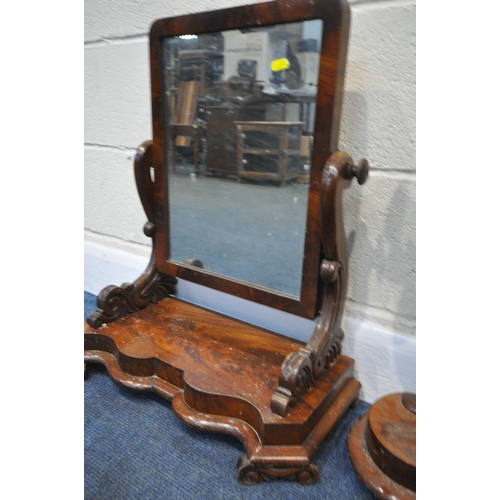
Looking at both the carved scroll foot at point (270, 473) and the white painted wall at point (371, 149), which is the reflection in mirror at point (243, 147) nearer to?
the white painted wall at point (371, 149)

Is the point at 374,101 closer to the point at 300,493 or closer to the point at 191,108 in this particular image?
the point at 191,108

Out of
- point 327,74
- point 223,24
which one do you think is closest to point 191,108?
point 223,24

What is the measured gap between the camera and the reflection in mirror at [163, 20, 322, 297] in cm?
61

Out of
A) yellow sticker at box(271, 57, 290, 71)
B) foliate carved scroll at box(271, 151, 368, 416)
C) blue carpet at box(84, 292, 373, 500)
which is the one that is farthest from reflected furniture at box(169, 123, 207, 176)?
blue carpet at box(84, 292, 373, 500)

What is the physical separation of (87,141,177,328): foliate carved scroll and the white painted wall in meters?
0.09

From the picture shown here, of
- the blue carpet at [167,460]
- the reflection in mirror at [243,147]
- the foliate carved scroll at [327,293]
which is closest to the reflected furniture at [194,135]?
the reflection in mirror at [243,147]

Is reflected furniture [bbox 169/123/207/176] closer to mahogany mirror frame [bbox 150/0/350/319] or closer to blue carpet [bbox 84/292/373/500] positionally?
mahogany mirror frame [bbox 150/0/350/319]

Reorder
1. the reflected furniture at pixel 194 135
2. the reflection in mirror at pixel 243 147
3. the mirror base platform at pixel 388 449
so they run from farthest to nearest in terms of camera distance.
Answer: the reflected furniture at pixel 194 135 → the reflection in mirror at pixel 243 147 → the mirror base platform at pixel 388 449

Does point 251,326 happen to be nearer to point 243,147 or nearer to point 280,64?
point 243,147

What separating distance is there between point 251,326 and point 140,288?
238 millimetres

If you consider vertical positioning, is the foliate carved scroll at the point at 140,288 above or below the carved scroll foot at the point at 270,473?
above

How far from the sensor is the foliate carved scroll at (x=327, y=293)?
559 mm

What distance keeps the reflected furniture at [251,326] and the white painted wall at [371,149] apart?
2.6 inches

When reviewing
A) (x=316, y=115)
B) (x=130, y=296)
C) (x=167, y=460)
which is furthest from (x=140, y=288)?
(x=316, y=115)
